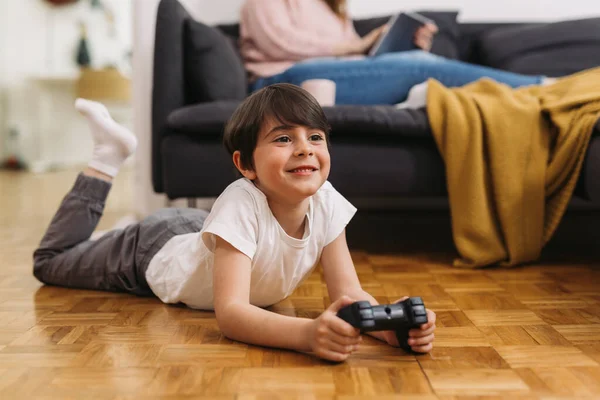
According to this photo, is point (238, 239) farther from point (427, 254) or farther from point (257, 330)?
point (427, 254)

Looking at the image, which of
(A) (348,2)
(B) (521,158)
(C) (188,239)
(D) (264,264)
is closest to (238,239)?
(D) (264,264)

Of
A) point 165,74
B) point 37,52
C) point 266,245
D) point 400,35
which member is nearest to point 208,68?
point 165,74

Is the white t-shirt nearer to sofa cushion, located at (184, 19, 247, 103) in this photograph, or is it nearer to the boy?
the boy

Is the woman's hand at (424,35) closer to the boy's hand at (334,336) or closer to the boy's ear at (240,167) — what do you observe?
the boy's ear at (240,167)

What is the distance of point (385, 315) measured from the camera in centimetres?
69

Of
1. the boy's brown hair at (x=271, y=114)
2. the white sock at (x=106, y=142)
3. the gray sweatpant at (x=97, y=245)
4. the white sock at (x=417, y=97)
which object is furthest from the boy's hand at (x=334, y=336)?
the white sock at (x=417, y=97)

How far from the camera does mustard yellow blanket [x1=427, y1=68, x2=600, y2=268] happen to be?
4.31 feet

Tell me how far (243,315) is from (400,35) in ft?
4.52

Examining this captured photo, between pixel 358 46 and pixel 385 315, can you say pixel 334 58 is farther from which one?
pixel 385 315

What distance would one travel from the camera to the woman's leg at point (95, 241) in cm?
110

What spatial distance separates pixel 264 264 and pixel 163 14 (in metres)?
1.02

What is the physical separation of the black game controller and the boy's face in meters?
0.19

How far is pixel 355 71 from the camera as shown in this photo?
1.61 meters

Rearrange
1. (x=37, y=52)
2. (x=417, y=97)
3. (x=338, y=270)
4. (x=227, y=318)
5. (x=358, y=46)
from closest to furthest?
1. (x=227, y=318)
2. (x=338, y=270)
3. (x=417, y=97)
4. (x=358, y=46)
5. (x=37, y=52)
